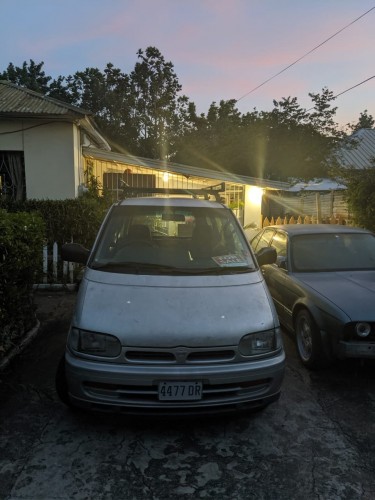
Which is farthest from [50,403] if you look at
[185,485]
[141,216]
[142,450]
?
[141,216]

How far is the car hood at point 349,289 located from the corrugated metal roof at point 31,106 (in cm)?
762

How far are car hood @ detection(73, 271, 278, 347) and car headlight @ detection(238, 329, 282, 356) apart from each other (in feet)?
0.16

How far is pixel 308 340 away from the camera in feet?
14.7

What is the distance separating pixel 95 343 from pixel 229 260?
149 cm

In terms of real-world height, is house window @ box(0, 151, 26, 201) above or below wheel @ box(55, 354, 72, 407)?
above

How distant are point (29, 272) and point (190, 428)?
3038 millimetres

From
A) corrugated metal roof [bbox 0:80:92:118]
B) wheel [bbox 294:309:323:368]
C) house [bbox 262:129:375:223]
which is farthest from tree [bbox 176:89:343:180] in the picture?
wheel [bbox 294:309:323:368]

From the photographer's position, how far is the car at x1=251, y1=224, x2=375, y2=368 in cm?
393

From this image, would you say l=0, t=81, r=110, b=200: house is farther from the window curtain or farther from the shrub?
the shrub

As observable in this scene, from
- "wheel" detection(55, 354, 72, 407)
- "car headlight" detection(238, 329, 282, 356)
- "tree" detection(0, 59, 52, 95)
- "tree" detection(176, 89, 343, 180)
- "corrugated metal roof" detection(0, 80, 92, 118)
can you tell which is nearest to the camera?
"car headlight" detection(238, 329, 282, 356)

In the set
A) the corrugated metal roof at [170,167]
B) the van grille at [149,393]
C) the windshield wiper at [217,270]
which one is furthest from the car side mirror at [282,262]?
the corrugated metal roof at [170,167]

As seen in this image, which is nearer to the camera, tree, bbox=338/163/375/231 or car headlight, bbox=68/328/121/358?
car headlight, bbox=68/328/121/358

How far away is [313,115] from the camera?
24344 millimetres

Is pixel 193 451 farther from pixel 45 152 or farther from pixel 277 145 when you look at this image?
pixel 277 145
